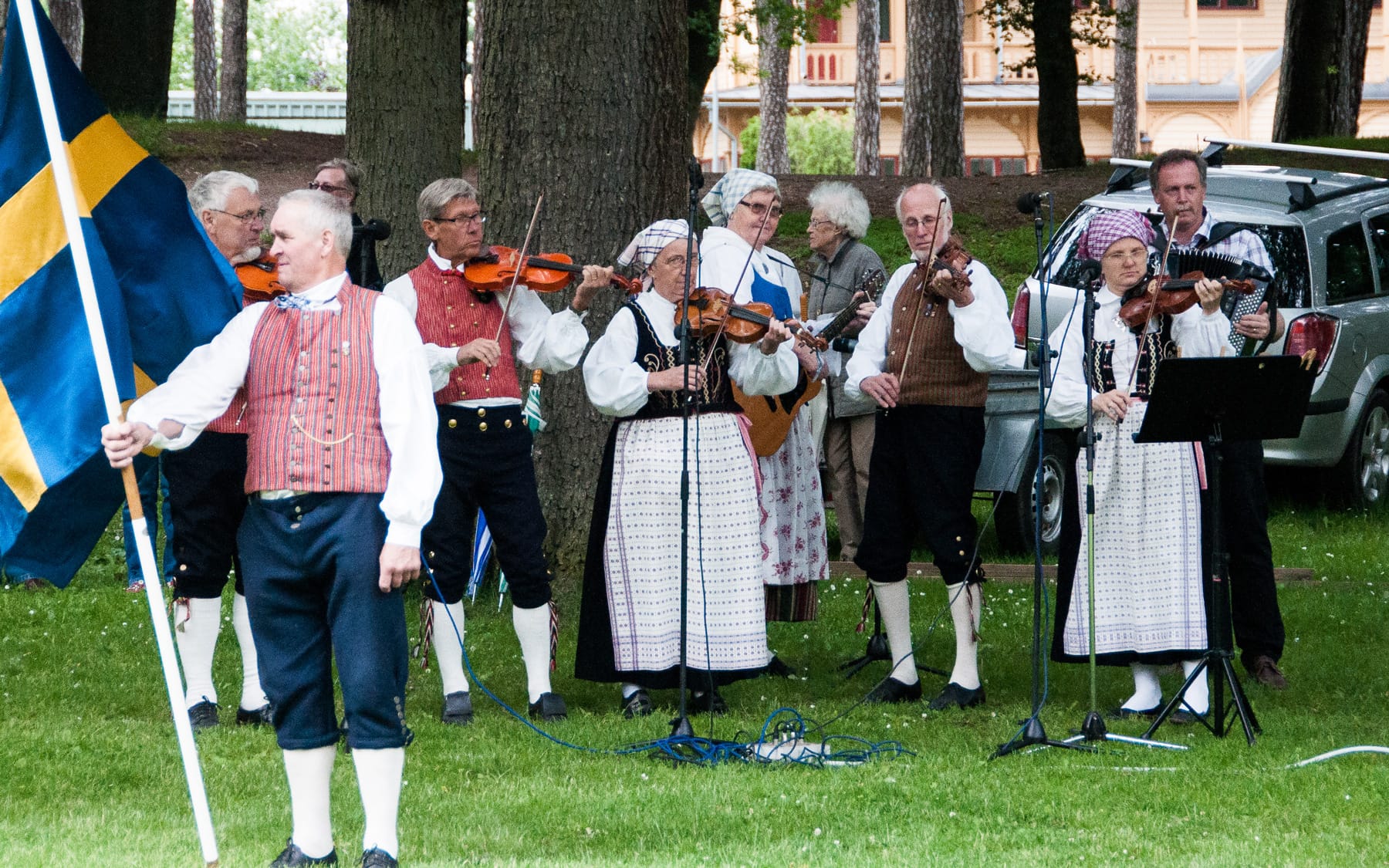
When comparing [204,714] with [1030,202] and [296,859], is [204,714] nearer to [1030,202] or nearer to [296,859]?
[296,859]

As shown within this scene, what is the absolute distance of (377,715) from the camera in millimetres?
4973

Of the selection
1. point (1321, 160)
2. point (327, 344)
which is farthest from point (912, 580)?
point (1321, 160)

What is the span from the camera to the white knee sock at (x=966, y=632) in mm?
7641

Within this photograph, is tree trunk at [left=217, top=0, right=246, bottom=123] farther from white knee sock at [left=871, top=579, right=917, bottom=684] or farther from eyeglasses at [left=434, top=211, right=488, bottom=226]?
white knee sock at [left=871, top=579, right=917, bottom=684]

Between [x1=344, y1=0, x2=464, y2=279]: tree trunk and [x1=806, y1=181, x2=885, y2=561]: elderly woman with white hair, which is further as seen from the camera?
[x1=344, y1=0, x2=464, y2=279]: tree trunk

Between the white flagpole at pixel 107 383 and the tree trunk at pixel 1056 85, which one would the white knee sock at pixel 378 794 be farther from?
the tree trunk at pixel 1056 85

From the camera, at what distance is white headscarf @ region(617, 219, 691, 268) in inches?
286

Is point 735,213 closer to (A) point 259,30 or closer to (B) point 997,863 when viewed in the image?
(B) point 997,863

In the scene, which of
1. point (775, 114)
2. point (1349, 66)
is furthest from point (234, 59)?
point (1349, 66)

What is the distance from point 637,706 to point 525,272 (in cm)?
184

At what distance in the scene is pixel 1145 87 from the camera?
40.2 meters

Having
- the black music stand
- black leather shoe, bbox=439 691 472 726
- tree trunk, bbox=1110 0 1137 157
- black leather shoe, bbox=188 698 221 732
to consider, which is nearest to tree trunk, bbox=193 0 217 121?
tree trunk, bbox=1110 0 1137 157

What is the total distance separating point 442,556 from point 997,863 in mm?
2956

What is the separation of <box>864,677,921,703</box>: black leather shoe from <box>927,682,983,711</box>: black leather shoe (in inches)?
6.0
